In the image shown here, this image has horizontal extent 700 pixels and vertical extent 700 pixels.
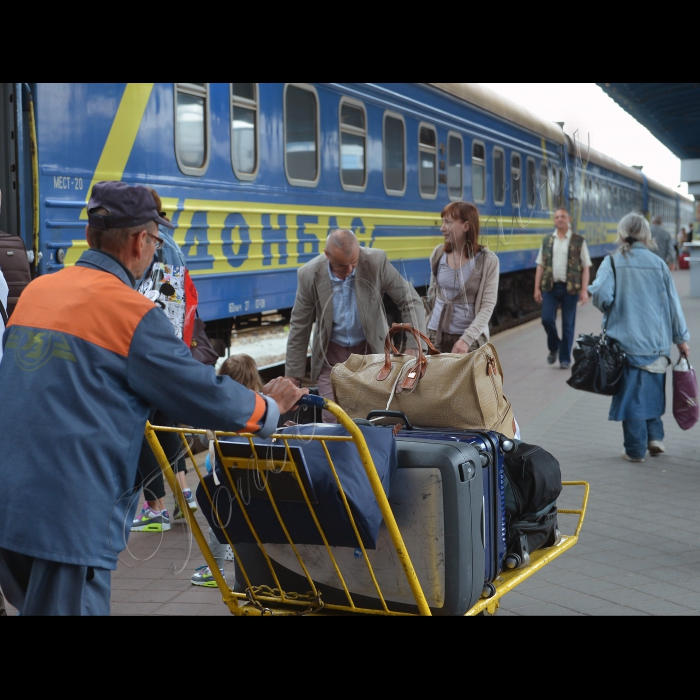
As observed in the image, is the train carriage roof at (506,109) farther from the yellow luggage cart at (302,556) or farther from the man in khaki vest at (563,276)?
the yellow luggage cart at (302,556)

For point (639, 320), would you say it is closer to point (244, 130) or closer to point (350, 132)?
point (244, 130)

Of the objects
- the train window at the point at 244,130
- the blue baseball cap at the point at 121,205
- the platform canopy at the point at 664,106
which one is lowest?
the blue baseball cap at the point at 121,205

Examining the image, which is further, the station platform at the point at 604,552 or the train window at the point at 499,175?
the train window at the point at 499,175

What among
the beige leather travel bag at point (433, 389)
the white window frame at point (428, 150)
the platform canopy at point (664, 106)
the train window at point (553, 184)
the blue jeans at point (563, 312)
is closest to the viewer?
the beige leather travel bag at point (433, 389)

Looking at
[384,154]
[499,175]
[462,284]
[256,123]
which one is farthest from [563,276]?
[462,284]

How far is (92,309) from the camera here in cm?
232

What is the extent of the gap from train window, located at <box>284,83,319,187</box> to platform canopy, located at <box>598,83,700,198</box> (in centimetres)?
297

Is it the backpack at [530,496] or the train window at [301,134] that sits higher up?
the train window at [301,134]

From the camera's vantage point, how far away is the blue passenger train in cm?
591

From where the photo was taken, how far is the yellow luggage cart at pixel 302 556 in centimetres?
262

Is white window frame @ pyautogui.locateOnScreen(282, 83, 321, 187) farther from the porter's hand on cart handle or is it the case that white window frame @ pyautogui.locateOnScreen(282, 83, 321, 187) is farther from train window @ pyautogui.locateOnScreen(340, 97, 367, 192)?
the porter's hand on cart handle

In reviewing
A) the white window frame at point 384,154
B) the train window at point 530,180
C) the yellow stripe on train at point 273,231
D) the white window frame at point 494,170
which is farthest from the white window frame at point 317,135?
the train window at point 530,180

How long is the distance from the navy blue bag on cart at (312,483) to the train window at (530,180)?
12.2 meters

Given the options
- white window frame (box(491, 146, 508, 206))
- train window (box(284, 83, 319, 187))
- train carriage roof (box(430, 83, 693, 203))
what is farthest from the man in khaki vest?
train window (box(284, 83, 319, 187))
